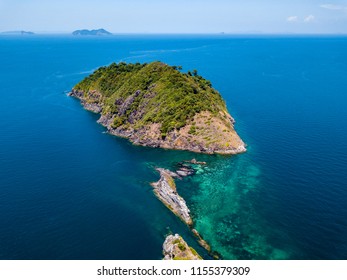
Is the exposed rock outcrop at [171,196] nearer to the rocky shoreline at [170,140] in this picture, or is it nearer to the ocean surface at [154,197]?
the ocean surface at [154,197]

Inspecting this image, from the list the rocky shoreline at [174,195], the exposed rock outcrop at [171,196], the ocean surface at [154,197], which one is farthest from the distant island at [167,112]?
the exposed rock outcrop at [171,196]

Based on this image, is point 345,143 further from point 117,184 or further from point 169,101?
point 117,184

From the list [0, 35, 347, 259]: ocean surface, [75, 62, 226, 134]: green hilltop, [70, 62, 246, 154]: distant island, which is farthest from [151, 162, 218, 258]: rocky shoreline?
[75, 62, 226, 134]: green hilltop

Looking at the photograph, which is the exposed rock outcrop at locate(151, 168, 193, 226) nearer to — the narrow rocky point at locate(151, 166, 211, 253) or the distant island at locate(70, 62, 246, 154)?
the narrow rocky point at locate(151, 166, 211, 253)

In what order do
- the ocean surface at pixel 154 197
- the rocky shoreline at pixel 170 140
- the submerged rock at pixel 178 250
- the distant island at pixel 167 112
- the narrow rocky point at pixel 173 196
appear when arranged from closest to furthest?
the submerged rock at pixel 178 250
the ocean surface at pixel 154 197
the narrow rocky point at pixel 173 196
the rocky shoreline at pixel 170 140
the distant island at pixel 167 112

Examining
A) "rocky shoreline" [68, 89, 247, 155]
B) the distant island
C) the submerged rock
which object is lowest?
the submerged rock

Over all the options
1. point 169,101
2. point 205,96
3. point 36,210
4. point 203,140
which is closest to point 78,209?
point 36,210

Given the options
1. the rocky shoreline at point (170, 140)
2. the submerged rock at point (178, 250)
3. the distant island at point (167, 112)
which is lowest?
the submerged rock at point (178, 250)
